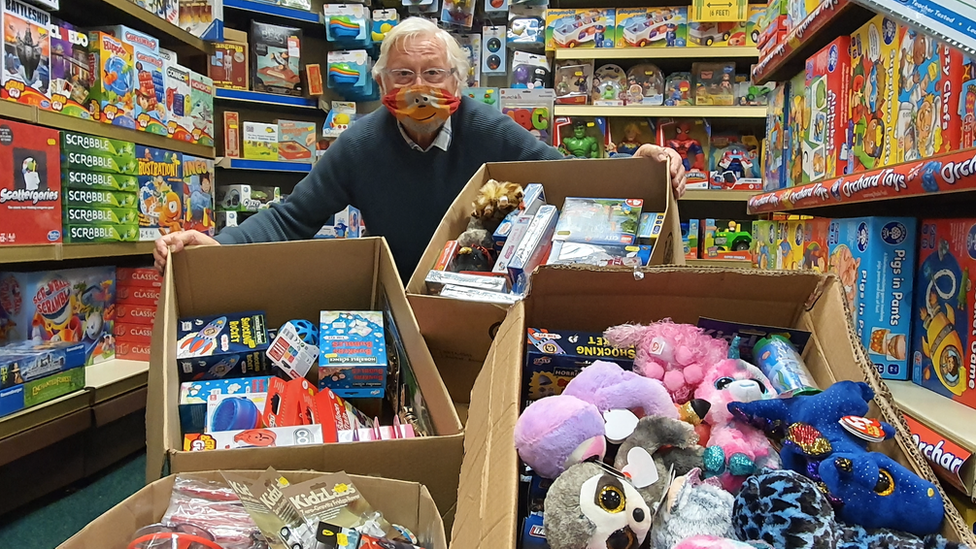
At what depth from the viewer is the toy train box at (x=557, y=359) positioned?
75cm

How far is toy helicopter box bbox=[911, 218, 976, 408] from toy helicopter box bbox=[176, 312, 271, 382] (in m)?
1.20

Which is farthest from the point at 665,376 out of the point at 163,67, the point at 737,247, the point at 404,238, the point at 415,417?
the point at 737,247

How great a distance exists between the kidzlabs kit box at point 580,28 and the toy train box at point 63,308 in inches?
92.2

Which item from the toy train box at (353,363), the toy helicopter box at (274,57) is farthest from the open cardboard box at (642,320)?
the toy helicopter box at (274,57)

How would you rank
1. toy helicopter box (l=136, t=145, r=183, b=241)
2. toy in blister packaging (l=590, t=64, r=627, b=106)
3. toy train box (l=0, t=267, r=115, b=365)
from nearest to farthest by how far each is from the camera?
toy train box (l=0, t=267, r=115, b=365) < toy helicopter box (l=136, t=145, r=183, b=241) < toy in blister packaging (l=590, t=64, r=627, b=106)

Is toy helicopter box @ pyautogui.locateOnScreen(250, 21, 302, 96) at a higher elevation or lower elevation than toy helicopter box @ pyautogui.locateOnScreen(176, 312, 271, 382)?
higher

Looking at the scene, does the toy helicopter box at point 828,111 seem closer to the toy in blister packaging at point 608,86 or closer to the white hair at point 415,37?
the white hair at point 415,37

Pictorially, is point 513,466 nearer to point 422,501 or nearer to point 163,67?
point 422,501

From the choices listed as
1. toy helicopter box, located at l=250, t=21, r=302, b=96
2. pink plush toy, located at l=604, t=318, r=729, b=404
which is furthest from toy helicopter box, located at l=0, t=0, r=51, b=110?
pink plush toy, located at l=604, t=318, r=729, b=404

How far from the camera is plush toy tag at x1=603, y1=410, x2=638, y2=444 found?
1.96ft

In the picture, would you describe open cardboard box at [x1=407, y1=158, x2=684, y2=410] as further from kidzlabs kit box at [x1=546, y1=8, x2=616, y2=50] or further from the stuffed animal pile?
kidzlabs kit box at [x1=546, y1=8, x2=616, y2=50]

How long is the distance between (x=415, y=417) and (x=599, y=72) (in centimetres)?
281

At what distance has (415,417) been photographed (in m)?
1.01

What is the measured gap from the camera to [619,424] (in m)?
Answer: 0.61
